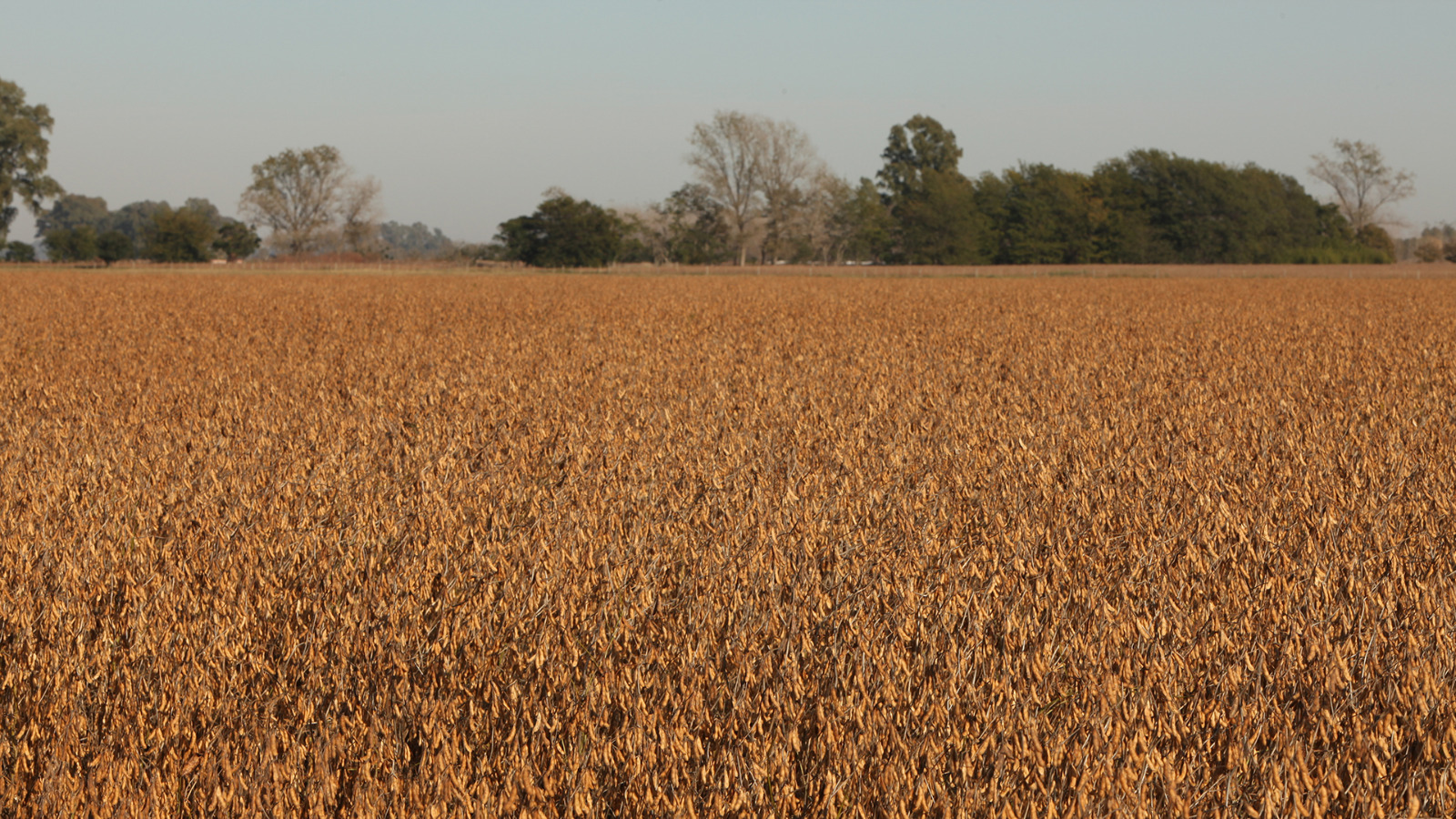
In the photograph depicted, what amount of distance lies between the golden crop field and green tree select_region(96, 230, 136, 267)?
59.0 meters

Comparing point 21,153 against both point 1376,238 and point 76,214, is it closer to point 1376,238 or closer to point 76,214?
point 1376,238

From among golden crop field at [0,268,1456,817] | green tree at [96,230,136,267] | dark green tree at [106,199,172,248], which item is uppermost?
dark green tree at [106,199,172,248]

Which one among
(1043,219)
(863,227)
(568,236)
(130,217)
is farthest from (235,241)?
(130,217)

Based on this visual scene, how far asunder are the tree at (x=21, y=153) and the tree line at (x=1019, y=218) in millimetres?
31293

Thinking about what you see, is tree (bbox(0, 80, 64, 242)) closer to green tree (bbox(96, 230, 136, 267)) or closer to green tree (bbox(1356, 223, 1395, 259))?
green tree (bbox(96, 230, 136, 267))

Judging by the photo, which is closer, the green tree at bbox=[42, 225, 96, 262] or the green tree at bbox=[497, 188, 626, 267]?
the green tree at bbox=[497, 188, 626, 267]

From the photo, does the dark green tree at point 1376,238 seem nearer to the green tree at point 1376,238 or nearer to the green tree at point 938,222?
the green tree at point 1376,238

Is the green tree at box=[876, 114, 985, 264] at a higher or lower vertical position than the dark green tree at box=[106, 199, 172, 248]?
lower

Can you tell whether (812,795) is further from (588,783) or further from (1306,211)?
(1306,211)

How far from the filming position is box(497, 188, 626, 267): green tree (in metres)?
56.3

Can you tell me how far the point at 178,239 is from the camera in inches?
2395

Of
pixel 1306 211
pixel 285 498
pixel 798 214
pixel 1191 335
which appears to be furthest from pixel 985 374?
pixel 1306 211

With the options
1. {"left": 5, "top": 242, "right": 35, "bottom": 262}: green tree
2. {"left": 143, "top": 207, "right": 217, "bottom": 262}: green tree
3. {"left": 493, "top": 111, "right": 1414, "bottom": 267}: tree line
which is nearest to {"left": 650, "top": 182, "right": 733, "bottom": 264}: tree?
{"left": 493, "top": 111, "right": 1414, "bottom": 267}: tree line

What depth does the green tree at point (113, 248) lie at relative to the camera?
5812cm
